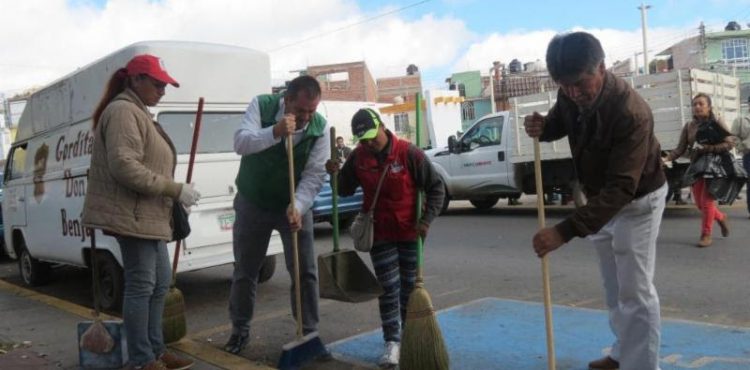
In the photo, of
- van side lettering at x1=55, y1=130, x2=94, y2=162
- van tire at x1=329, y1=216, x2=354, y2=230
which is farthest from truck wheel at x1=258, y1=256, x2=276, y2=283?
van tire at x1=329, y1=216, x2=354, y2=230

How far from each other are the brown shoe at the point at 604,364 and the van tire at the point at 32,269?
6666 millimetres

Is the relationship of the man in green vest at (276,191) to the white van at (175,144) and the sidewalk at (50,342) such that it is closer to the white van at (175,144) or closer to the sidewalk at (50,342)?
the sidewalk at (50,342)

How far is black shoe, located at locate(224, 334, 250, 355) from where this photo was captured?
4.51 metres

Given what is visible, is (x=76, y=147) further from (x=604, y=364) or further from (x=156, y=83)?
(x=604, y=364)

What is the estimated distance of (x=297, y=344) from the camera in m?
4.07

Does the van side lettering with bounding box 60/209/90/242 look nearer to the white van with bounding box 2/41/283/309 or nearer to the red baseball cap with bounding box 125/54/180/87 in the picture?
the white van with bounding box 2/41/283/309

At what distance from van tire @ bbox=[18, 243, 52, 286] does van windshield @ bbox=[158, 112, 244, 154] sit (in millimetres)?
2892

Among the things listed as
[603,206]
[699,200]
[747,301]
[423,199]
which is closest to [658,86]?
[699,200]

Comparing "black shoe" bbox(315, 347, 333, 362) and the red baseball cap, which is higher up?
the red baseball cap

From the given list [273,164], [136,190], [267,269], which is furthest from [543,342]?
[267,269]


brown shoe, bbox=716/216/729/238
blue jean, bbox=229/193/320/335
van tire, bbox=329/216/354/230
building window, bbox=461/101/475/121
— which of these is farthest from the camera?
building window, bbox=461/101/475/121

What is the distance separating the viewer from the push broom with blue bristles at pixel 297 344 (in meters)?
4.02

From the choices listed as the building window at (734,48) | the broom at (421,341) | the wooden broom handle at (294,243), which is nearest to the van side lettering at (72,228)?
the wooden broom handle at (294,243)

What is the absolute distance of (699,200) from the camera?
26.3 feet
